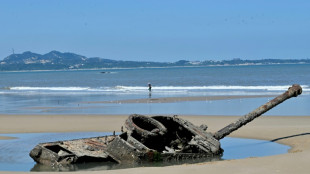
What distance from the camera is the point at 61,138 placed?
16.8 m

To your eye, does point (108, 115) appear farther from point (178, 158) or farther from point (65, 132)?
point (178, 158)

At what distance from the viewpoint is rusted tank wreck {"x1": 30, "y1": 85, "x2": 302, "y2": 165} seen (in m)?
12.1

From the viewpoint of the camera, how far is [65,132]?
18.6m

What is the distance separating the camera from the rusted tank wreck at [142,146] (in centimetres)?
1210

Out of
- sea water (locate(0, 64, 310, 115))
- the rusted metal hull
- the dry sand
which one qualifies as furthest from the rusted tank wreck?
sea water (locate(0, 64, 310, 115))

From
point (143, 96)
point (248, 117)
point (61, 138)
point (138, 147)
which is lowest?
point (143, 96)

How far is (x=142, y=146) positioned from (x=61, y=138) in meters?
5.38

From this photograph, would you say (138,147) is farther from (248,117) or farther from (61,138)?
(61,138)

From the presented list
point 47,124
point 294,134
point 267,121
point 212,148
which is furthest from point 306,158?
point 47,124

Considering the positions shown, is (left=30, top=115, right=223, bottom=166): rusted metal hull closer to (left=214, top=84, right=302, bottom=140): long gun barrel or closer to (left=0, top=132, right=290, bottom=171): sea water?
(left=0, top=132, right=290, bottom=171): sea water

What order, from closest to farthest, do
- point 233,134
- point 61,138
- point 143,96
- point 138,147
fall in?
point 138,147 < point 61,138 < point 233,134 < point 143,96

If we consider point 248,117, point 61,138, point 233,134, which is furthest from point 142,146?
point 233,134

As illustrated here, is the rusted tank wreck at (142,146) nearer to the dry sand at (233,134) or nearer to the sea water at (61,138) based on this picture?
the sea water at (61,138)

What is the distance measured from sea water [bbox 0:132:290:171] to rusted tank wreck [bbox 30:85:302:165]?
240 millimetres
